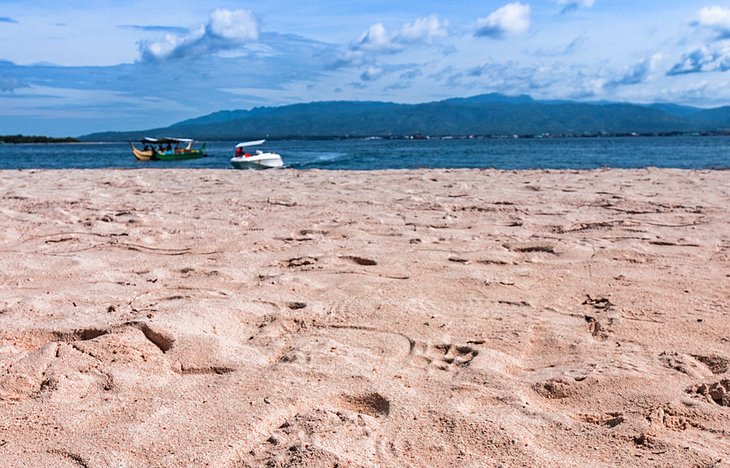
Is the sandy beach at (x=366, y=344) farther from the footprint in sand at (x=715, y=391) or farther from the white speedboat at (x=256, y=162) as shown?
the white speedboat at (x=256, y=162)

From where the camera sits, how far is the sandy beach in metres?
2.45

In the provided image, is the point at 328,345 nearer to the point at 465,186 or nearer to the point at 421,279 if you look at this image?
the point at 421,279

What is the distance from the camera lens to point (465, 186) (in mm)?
10859

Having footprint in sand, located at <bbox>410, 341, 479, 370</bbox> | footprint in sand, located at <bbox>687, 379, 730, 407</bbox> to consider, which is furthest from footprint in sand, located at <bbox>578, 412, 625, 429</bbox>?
footprint in sand, located at <bbox>410, 341, 479, 370</bbox>

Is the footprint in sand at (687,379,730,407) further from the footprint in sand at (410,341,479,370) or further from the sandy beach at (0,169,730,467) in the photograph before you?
the footprint in sand at (410,341,479,370)

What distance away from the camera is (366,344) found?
3.47 metres

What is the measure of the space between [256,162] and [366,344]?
2571 cm

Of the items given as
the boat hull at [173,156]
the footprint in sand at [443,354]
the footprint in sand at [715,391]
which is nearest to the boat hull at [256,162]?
the boat hull at [173,156]

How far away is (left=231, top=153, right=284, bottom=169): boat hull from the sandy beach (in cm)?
2179

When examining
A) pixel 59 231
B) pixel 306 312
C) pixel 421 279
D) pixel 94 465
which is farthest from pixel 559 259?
pixel 59 231

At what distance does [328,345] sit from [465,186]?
7809 mm

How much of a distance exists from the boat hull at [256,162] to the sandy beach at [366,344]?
21.8 metres

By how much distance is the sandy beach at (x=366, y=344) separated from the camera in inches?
96.5

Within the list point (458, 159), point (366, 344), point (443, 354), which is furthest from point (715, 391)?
point (458, 159)
